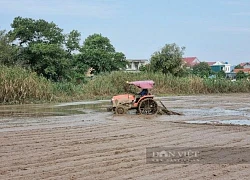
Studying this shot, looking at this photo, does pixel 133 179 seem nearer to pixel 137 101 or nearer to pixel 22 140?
pixel 22 140

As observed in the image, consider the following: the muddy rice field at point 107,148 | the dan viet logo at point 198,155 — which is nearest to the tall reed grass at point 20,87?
the muddy rice field at point 107,148

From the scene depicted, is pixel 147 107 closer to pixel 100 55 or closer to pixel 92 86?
pixel 92 86

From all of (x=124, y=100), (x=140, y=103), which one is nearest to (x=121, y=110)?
(x=124, y=100)

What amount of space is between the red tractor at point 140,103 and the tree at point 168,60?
2623 centimetres

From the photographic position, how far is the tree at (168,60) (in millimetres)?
41719

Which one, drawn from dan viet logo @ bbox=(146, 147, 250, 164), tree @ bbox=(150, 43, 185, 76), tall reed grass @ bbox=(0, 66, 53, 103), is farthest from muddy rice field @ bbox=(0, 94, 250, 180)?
tree @ bbox=(150, 43, 185, 76)

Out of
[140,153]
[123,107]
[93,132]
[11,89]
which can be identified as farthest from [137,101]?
[11,89]

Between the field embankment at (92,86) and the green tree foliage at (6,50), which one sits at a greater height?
the green tree foliage at (6,50)

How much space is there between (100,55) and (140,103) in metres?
36.0

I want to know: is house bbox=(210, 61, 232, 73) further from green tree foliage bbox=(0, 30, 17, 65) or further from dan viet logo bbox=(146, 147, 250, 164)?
dan viet logo bbox=(146, 147, 250, 164)

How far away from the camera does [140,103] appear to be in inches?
602

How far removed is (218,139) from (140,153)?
251 centimetres

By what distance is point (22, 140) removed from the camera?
9008mm

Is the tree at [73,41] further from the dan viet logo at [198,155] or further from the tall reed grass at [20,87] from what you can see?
the dan viet logo at [198,155]
